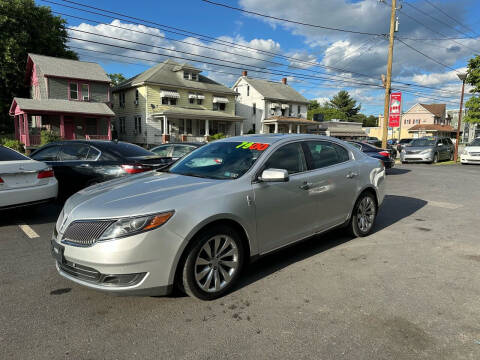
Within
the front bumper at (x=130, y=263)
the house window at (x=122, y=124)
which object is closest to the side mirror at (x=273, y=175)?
the front bumper at (x=130, y=263)

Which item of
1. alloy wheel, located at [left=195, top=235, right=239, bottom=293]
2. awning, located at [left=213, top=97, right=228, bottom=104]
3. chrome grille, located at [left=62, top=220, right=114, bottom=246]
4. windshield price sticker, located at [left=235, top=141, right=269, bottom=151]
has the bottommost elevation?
alloy wheel, located at [left=195, top=235, right=239, bottom=293]

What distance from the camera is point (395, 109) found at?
66.5 feet

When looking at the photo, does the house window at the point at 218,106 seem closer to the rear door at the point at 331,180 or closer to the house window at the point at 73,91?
the house window at the point at 73,91

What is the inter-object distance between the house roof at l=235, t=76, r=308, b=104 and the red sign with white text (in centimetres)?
2160

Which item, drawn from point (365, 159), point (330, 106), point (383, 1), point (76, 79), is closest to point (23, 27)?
point (76, 79)

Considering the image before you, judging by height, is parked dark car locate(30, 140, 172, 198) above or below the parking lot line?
above

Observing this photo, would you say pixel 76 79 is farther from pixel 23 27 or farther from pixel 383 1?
pixel 383 1

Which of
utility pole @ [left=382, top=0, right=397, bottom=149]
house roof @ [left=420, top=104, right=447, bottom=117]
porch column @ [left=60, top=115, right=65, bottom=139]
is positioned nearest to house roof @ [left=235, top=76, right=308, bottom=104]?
utility pole @ [left=382, top=0, right=397, bottom=149]

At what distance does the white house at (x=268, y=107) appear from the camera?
40.7m

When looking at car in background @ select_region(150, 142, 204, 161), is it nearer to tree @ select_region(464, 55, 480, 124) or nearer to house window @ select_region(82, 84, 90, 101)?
house window @ select_region(82, 84, 90, 101)

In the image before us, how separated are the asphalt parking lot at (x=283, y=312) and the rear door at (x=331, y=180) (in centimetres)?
55

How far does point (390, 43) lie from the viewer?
1997cm

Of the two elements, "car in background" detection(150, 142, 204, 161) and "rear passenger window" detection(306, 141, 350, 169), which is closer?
"rear passenger window" detection(306, 141, 350, 169)

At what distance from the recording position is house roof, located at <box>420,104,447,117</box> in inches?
2817
